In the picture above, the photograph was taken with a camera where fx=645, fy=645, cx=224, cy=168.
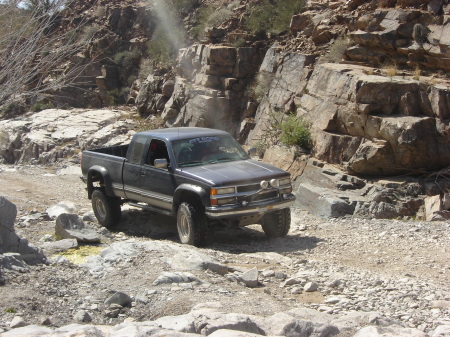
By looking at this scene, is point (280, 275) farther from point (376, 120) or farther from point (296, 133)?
point (296, 133)

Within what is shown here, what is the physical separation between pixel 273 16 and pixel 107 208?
41.6 ft

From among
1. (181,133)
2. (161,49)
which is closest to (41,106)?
(161,49)

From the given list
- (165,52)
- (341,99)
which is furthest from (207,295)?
(165,52)

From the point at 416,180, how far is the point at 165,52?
1611 cm

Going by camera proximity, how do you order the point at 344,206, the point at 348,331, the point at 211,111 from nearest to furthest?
the point at 348,331 → the point at 344,206 → the point at 211,111

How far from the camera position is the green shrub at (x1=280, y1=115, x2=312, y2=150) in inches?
610

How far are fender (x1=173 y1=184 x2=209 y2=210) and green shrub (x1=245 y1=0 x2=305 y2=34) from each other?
12865mm

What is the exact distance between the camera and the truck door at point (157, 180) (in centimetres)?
1051

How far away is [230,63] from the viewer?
22.1m

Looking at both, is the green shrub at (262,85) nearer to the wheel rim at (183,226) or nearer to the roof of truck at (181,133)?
the roof of truck at (181,133)

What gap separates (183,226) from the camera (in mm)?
10281

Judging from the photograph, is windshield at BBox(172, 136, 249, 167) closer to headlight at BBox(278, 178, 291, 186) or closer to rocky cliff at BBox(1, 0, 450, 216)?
headlight at BBox(278, 178, 291, 186)

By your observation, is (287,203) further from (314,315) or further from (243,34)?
(243,34)

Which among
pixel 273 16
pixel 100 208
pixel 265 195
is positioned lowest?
pixel 100 208
